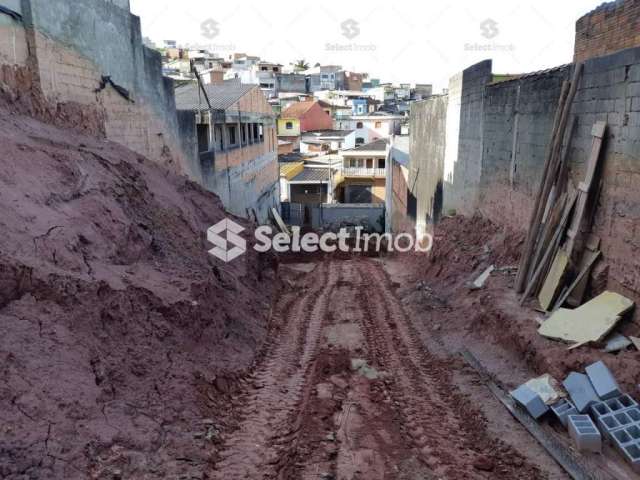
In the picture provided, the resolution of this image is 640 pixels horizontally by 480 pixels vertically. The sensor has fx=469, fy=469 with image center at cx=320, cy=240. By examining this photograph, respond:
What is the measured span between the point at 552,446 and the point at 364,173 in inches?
1036

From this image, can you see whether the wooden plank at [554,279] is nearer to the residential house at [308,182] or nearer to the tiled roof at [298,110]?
the residential house at [308,182]

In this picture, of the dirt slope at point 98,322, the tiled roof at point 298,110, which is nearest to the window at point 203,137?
the dirt slope at point 98,322

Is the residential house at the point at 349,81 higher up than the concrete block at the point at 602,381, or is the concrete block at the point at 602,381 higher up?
the residential house at the point at 349,81

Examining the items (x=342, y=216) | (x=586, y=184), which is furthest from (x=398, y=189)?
(x=586, y=184)

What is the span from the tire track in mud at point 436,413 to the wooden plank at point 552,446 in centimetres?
28

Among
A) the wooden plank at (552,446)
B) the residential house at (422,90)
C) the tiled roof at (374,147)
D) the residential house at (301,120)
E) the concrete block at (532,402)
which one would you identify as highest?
the residential house at (422,90)

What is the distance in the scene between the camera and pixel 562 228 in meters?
6.62

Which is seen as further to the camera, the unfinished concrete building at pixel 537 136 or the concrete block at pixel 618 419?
the unfinished concrete building at pixel 537 136

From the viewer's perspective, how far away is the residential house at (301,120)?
129 ft

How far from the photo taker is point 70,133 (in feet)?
24.2

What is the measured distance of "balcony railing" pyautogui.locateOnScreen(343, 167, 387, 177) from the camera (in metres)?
30.0

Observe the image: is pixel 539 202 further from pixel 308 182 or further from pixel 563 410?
pixel 308 182

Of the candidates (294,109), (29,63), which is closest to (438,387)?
(29,63)

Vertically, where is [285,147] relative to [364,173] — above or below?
above
